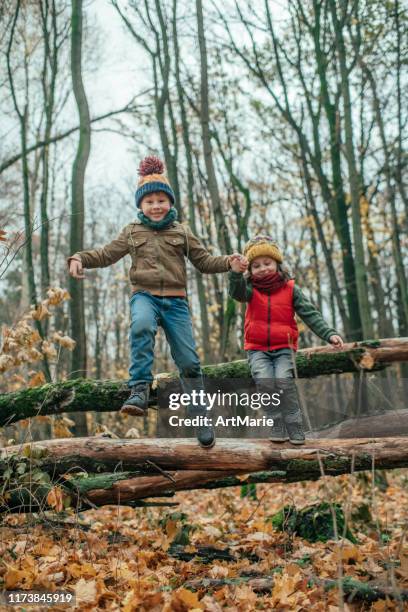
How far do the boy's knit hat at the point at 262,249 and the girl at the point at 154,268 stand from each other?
0.29m

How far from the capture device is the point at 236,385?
205 inches

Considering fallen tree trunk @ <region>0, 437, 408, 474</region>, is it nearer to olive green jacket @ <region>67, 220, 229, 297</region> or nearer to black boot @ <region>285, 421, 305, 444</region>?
black boot @ <region>285, 421, 305, 444</region>

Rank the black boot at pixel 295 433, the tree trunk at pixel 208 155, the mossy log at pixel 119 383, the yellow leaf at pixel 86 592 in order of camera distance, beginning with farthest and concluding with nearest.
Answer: the tree trunk at pixel 208 155
the mossy log at pixel 119 383
the black boot at pixel 295 433
the yellow leaf at pixel 86 592

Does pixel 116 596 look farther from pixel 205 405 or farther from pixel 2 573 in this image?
pixel 205 405

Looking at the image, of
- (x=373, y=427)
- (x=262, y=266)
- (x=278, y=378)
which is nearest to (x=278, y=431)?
(x=278, y=378)

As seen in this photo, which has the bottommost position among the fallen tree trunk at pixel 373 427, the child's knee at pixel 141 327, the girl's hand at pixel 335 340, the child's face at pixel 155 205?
the fallen tree trunk at pixel 373 427

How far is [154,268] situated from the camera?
15.2 ft

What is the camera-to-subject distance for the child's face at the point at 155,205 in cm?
473

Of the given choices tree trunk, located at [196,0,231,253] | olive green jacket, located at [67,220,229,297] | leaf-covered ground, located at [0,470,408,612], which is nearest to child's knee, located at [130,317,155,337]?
olive green jacket, located at [67,220,229,297]

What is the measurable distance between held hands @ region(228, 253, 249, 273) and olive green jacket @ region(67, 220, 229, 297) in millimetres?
108

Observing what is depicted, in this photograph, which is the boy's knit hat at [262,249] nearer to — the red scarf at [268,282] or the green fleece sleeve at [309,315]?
the red scarf at [268,282]

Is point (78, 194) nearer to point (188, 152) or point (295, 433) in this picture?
point (188, 152)

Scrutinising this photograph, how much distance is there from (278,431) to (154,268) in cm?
170

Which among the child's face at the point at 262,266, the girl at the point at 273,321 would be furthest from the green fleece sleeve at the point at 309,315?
the child's face at the point at 262,266
